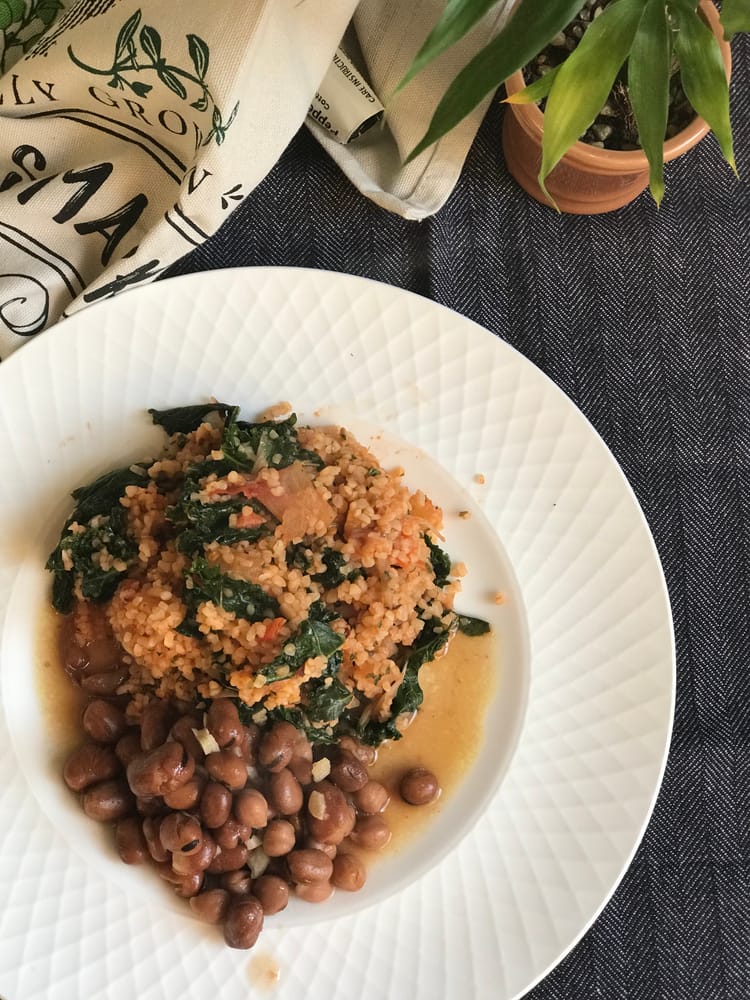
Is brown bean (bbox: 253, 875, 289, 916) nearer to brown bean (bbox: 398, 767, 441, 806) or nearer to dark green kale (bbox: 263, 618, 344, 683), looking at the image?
brown bean (bbox: 398, 767, 441, 806)

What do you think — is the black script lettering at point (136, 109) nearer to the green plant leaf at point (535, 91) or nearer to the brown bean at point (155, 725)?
the green plant leaf at point (535, 91)

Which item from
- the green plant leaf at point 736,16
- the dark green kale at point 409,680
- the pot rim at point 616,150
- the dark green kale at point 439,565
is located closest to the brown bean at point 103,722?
the dark green kale at point 409,680

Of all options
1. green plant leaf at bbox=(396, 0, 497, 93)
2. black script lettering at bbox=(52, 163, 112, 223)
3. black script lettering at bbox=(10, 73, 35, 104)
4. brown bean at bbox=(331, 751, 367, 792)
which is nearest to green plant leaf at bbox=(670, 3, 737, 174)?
green plant leaf at bbox=(396, 0, 497, 93)

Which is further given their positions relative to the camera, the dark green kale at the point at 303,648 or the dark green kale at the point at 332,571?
the dark green kale at the point at 332,571

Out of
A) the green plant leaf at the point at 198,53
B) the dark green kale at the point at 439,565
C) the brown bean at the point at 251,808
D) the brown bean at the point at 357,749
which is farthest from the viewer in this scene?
the dark green kale at the point at 439,565

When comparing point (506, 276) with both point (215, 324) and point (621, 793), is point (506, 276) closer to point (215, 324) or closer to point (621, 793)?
point (215, 324)

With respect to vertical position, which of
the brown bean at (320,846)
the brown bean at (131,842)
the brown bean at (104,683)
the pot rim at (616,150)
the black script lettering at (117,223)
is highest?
the black script lettering at (117,223)

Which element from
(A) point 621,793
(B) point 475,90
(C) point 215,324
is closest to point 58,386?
(C) point 215,324
